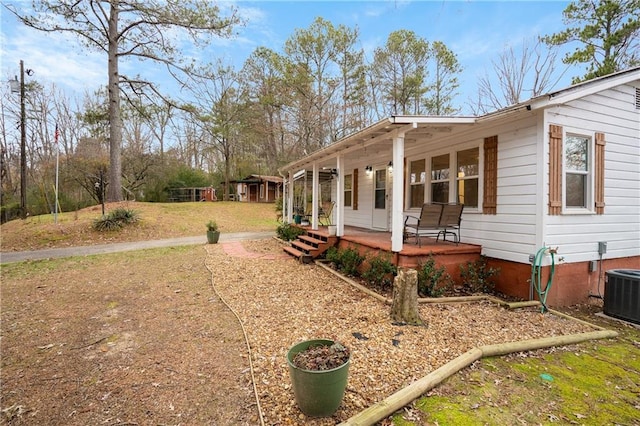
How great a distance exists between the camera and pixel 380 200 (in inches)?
354

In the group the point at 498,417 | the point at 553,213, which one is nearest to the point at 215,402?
the point at 498,417

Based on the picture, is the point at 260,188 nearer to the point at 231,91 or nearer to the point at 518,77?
the point at 231,91

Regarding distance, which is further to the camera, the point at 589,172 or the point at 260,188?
the point at 260,188

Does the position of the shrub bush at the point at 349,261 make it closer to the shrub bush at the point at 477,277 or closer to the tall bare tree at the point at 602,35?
the shrub bush at the point at 477,277

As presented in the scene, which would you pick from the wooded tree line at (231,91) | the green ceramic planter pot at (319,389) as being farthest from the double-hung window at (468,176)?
the wooded tree line at (231,91)

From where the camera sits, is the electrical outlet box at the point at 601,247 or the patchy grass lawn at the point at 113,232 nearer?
the electrical outlet box at the point at 601,247

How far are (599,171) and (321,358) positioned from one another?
6.22 metres

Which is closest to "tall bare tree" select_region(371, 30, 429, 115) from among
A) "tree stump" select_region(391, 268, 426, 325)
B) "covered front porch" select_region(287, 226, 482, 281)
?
"covered front porch" select_region(287, 226, 482, 281)

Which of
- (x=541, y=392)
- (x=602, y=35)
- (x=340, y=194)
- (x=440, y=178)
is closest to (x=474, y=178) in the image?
(x=440, y=178)

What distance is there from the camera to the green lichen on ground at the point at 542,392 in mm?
2312

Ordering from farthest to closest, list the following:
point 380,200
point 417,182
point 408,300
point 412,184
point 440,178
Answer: point 380,200
point 412,184
point 417,182
point 440,178
point 408,300

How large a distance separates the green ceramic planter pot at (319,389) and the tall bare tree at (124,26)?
1554cm

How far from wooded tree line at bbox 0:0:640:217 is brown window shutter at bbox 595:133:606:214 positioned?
8.89 m

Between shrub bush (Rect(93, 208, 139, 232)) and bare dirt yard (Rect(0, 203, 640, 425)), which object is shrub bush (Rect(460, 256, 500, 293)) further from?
shrub bush (Rect(93, 208, 139, 232))
